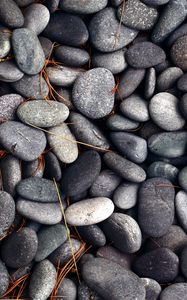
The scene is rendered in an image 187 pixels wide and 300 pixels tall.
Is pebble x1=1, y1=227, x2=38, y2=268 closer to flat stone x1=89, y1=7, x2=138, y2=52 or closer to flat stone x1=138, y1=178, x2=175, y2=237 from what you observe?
flat stone x1=138, y1=178, x2=175, y2=237

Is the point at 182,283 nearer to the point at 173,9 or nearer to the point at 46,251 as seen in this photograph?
the point at 46,251

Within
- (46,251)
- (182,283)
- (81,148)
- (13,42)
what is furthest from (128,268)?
(13,42)

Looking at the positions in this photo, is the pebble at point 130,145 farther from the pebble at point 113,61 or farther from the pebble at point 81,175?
the pebble at point 113,61

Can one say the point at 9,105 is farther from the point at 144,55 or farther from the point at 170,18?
the point at 170,18

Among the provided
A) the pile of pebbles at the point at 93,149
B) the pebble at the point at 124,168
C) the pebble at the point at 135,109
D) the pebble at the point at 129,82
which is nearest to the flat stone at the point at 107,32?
the pile of pebbles at the point at 93,149

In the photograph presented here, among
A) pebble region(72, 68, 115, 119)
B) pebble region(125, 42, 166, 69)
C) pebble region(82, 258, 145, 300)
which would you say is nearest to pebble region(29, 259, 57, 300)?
pebble region(82, 258, 145, 300)
